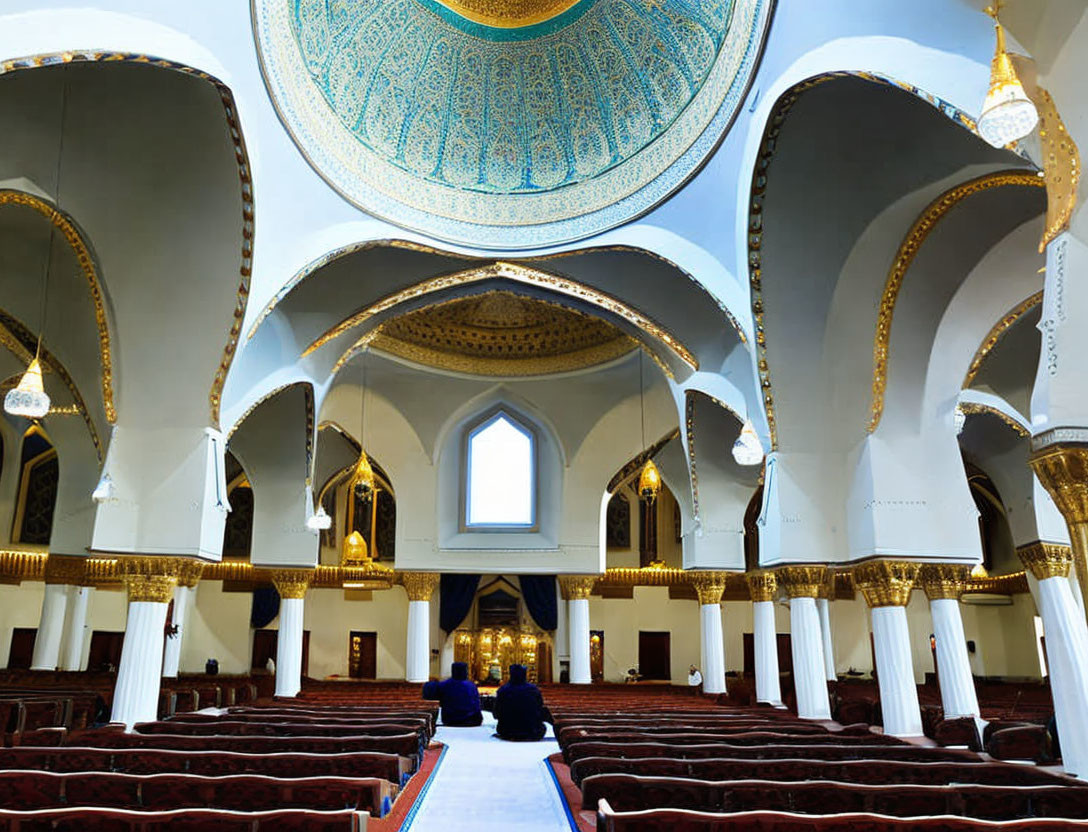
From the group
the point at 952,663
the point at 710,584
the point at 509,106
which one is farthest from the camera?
the point at 710,584

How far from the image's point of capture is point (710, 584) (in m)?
14.6

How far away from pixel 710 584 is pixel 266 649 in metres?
10.8

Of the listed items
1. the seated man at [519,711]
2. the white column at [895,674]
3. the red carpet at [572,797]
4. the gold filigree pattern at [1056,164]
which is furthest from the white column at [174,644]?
the gold filigree pattern at [1056,164]

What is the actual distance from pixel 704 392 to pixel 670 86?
389 cm

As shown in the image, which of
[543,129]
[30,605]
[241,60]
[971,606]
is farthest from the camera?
[971,606]

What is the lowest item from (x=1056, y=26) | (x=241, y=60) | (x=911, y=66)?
(x=1056, y=26)

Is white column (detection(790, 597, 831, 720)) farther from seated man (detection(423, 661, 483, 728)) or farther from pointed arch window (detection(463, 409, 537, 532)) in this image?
pointed arch window (detection(463, 409, 537, 532))

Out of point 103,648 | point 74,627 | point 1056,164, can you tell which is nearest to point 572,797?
point 1056,164

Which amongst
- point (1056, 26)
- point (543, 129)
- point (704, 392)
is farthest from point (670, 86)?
point (1056, 26)

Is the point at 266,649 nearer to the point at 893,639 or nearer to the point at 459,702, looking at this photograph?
the point at 459,702

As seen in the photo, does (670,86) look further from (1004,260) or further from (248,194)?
(248,194)

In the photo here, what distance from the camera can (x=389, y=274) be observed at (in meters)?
11.5

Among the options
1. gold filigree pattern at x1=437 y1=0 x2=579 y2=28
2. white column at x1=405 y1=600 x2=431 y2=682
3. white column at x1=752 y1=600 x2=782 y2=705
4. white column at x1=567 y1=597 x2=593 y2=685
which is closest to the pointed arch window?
white column at x1=567 y1=597 x2=593 y2=685

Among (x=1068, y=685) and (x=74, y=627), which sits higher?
(x=74, y=627)
